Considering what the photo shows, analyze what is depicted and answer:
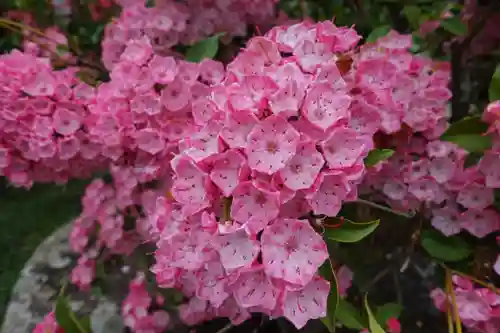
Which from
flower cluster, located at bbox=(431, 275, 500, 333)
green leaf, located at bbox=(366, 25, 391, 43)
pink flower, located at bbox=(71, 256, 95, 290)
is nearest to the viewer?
flower cluster, located at bbox=(431, 275, 500, 333)

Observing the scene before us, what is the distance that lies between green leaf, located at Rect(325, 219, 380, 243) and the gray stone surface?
3.05 ft

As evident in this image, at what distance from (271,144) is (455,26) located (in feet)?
2.34

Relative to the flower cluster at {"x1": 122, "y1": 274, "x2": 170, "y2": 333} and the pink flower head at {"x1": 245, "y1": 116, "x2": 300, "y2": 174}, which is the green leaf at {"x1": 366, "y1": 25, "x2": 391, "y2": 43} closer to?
the pink flower head at {"x1": 245, "y1": 116, "x2": 300, "y2": 174}

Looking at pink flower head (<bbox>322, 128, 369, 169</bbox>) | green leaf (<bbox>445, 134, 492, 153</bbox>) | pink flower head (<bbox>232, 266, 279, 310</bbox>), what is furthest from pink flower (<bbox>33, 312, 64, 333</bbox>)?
green leaf (<bbox>445, 134, 492, 153</bbox>)

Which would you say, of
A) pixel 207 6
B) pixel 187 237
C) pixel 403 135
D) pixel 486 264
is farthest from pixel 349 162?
pixel 207 6

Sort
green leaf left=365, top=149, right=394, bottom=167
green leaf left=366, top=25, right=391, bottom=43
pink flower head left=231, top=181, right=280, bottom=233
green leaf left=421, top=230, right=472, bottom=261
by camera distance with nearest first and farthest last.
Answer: pink flower head left=231, top=181, right=280, bottom=233 → green leaf left=365, top=149, right=394, bottom=167 → green leaf left=421, top=230, right=472, bottom=261 → green leaf left=366, top=25, right=391, bottom=43

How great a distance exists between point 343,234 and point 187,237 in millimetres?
185

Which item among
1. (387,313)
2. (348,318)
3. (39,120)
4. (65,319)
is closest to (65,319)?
(65,319)

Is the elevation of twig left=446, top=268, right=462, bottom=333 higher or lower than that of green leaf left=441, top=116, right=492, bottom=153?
lower

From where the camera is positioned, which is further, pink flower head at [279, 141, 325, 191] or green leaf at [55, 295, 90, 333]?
green leaf at [55, 295, 90, 333]

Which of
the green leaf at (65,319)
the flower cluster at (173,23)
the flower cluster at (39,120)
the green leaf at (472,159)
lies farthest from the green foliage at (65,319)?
the green leaf at (472,159)

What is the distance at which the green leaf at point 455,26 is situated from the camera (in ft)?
3.74

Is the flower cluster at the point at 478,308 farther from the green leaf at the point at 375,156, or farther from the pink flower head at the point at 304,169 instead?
the pink flower head at the point at 304,169

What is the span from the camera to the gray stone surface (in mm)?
1521
